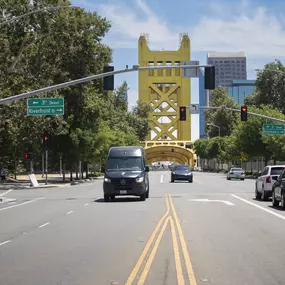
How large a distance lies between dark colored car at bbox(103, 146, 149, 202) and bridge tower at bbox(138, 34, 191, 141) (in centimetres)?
10926

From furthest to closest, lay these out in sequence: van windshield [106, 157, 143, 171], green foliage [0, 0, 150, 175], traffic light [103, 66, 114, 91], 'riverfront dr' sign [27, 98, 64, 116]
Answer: green foliage [0, 0, 150, 175] < 'riverfront dr' sign [27, 98, 64, 116] < van windshield [106, 157, 143, 171] < traffic light [103, 66, 114, 91]

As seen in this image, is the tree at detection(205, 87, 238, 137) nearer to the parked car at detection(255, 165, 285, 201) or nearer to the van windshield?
the parked car at detection(255, 165, 285, 201)

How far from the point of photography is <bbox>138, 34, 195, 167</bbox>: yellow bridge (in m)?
139

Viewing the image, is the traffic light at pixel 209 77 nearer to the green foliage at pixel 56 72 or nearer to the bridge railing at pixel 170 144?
the green foliage at pixel 56 72

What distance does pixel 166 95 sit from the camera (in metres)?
151

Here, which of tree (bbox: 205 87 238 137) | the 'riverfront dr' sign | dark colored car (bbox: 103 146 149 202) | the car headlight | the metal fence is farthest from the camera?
tree (bbox: 205 87 238 137)

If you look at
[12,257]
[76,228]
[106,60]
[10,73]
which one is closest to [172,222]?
[76,228]

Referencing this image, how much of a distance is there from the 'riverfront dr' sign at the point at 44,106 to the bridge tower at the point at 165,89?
10466 cm

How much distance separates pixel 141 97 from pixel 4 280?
140822mm

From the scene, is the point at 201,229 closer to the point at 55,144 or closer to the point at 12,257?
the point at 12,257

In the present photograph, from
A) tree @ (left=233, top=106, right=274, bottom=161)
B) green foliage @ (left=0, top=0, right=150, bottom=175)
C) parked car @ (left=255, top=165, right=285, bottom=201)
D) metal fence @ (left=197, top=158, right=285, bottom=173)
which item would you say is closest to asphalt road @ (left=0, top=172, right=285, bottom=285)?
parked car @ (left=255, top=165, right=285, bottom=201)

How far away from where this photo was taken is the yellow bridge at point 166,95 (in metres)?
139

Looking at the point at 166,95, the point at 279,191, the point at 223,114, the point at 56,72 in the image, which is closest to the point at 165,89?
the point at 166,95

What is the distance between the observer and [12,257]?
11273 mm
